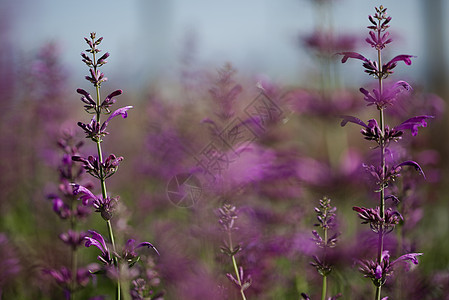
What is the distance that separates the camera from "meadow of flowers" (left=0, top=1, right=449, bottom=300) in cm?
169

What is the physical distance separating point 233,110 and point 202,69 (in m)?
1.81

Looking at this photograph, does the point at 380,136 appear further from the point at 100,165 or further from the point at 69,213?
the point at 69,213

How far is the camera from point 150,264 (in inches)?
72.9

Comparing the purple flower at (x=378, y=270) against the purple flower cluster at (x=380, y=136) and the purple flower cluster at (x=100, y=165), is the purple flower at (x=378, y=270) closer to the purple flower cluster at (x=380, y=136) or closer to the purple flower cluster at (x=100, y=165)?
the purple flower cluster at (x=380, y=136)

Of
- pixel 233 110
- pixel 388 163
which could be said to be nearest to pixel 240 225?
pixel 233 110

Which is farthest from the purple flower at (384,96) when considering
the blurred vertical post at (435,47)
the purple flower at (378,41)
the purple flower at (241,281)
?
the blurred vertical post at (435,47)

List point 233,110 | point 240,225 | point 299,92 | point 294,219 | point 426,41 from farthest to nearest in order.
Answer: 1. point 426,41
2. point 299,92
3. point 294,219
4. point 233,110
5. point 240,225

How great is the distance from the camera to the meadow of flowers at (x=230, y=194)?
5.54ft

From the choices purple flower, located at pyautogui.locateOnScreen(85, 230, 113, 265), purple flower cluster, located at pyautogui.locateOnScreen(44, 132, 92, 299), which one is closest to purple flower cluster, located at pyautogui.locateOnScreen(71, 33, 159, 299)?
purple flower, located at pyautogui.locateOnScreen(85, 230, 113, 265)

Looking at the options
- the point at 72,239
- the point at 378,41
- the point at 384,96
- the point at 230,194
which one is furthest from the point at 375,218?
the point at 72,239

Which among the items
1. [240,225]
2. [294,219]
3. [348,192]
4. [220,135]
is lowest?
[348,192]

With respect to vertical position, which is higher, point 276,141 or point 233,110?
point 233,110

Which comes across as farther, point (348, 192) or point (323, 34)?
point (323, 34)

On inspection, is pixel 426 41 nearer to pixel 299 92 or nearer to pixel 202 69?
pixel 299 92
